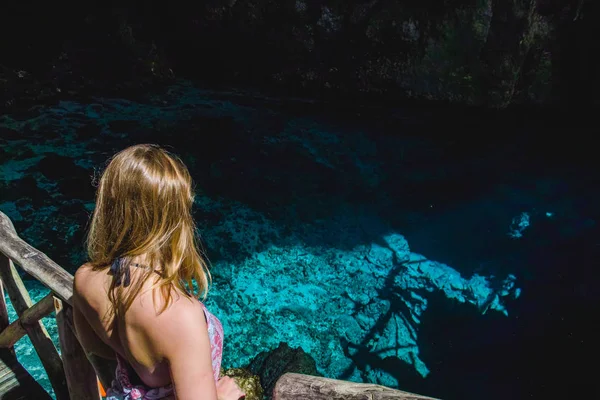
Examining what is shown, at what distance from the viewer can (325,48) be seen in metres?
10.4

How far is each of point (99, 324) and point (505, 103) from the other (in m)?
9.92

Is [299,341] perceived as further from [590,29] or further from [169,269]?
[590,29]

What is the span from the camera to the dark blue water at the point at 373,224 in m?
5.27

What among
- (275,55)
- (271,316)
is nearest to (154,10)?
(275,55)

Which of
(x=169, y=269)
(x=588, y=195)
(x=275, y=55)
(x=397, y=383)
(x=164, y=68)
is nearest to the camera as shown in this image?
(x=169, y=269)

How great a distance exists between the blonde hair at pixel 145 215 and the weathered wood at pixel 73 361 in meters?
0.74

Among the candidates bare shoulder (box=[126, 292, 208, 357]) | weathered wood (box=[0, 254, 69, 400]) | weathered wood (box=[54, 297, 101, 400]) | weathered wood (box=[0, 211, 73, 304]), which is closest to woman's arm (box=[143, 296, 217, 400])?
bare shoulder (box=[126, 292, 208, 357])

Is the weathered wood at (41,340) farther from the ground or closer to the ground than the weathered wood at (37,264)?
closer to the ground

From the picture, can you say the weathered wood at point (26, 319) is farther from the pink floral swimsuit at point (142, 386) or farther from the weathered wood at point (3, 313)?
the pink floral swimsuit at point (142, 386)

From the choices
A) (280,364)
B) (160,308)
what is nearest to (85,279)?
(160,308)

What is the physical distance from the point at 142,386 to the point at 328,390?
746 millimetres

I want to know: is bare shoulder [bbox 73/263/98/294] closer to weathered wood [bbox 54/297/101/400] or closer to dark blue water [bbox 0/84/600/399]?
weathered wood [bbox 54/297/101/400]

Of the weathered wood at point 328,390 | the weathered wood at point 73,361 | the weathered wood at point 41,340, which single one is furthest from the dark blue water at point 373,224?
the weathered wood at point 328,390

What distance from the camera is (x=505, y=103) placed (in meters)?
9.82
